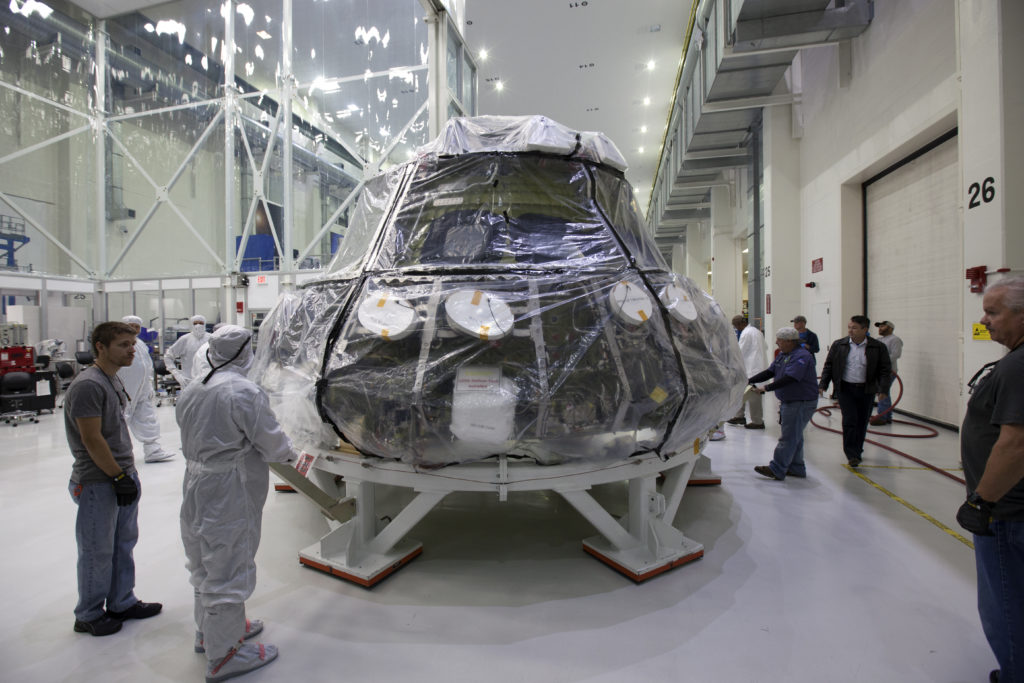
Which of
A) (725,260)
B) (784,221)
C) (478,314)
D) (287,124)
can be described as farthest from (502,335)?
(725,260)

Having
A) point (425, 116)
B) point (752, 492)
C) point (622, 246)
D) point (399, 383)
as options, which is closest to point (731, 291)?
point (425, 116)

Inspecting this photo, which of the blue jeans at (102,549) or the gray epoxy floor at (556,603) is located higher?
the blue jeans at (102,549)

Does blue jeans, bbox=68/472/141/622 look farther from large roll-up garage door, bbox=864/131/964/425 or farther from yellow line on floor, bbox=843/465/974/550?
large roll-up garage door, bbox=864/131/964/425

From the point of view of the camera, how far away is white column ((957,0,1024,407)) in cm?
417

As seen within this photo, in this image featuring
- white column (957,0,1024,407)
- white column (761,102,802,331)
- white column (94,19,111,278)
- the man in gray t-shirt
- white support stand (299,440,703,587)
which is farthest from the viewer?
white column (94,19,111,278)

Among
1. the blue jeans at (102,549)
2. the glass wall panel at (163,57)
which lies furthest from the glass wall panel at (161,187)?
Result: the blue jeans at (102,549)

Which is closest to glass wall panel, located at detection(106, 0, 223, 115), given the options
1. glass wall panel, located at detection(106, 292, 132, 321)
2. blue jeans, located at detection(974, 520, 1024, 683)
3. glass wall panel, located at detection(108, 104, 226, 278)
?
glass wall panel, located at detection(108, 104, 226, 278)

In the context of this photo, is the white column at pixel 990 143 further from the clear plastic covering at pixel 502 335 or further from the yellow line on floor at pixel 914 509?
the clear plastic covering at pixel 502 335

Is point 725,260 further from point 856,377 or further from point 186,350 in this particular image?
point 186,350

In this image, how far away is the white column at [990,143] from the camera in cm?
417

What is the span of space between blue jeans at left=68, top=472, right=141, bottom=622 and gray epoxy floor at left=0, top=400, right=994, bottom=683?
16 centimetres

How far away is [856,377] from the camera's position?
4887 millimetres

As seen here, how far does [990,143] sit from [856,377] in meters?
2.26

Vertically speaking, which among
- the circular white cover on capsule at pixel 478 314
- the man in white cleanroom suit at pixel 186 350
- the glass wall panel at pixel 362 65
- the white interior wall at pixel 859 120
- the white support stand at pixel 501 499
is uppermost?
the glass wall panel at pixel 362 65
